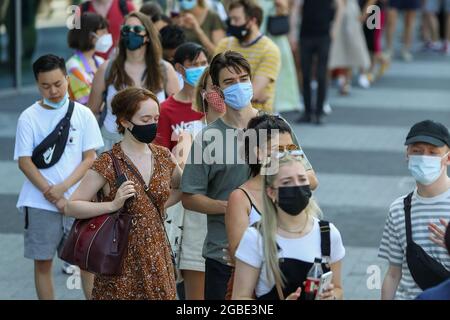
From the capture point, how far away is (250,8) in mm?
9391

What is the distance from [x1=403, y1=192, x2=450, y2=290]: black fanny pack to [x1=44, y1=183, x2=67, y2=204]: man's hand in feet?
8.44

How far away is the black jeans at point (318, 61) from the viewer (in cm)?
1462

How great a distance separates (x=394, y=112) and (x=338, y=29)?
1.84 metres

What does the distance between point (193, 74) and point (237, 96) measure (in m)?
1.33

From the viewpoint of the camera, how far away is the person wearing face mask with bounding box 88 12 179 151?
8164 millimetres

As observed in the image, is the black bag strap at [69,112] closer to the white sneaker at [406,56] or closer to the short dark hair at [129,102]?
the short dark hair at [129,102]

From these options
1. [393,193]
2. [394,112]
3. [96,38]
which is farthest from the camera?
[394,112]

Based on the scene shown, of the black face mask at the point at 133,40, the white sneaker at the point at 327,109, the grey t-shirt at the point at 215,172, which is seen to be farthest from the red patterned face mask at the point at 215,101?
the white sneaker at the point at 327,109

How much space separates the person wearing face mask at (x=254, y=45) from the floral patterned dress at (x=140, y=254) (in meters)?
3.10

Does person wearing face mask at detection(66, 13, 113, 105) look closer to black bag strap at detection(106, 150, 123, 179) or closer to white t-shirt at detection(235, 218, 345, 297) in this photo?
black bag strap at detection(106, 150, 123, 179)

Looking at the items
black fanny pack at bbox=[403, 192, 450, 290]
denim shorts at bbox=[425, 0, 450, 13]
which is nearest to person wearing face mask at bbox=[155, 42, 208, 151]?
black fanny pack at bbox=[403, 192, 450, 290]

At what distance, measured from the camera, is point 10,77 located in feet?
54.3

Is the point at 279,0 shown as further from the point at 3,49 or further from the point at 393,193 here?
the point at 3,49
